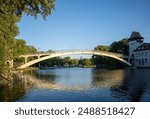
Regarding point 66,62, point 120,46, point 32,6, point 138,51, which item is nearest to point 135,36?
point 120,46

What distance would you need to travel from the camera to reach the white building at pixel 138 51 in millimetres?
36125

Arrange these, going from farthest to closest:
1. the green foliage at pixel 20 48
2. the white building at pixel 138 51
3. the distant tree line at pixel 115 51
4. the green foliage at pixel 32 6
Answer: the distant tree line at pixel 115 51
the white building at pixel 138 51
the green foliage at pixel 20 48
the green foliage at pixel 32 6

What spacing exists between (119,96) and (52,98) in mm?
2263

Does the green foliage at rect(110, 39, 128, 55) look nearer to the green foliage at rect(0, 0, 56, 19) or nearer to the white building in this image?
the white building

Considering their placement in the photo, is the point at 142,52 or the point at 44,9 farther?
the point at 142,52

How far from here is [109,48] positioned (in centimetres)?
4253

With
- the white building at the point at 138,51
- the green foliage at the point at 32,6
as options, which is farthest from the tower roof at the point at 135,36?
the green foliage at the point at 32,6

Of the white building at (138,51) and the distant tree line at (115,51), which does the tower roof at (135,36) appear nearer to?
the white building at (138,51)

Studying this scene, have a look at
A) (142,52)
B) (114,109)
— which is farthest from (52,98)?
(142,52)

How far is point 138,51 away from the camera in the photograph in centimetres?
3844

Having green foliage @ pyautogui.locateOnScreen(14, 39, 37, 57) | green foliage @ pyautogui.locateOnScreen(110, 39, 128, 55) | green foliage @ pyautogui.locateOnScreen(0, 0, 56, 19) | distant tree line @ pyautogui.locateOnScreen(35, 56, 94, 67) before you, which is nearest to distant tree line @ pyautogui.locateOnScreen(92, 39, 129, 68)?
green foliage @ pyautogui.locateOnScreen(110, 39, 128, 55)

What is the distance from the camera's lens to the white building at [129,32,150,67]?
3612 cm

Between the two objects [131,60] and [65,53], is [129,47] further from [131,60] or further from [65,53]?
[65,53]

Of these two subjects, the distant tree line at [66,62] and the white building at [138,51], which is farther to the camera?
the distant tree line at [66,62]
